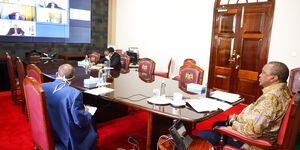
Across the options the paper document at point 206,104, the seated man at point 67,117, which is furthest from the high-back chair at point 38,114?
the paper document at point 206,104

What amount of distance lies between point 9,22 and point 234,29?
16.0 ft

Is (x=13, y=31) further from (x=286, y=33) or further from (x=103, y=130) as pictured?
(x=286, y=33)

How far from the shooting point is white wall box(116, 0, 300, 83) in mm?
3869

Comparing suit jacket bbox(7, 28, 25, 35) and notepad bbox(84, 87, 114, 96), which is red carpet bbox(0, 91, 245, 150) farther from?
suit jacket bbox(7, 28, 25, 35)

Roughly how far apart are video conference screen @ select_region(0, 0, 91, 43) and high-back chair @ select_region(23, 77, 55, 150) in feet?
13.3

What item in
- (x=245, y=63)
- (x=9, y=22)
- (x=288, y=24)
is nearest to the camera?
(x=288, y=24)

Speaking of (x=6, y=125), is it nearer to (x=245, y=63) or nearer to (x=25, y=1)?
(x=25, y=1)

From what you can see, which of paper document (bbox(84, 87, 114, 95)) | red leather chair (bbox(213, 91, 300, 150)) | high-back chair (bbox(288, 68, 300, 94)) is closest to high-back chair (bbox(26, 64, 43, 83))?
paper document (bbox(84, 87, 114, 95))

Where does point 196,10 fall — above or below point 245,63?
above

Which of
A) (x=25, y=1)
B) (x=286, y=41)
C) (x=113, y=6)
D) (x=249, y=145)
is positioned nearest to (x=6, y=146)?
(x=249, y=145)

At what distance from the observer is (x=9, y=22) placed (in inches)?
192

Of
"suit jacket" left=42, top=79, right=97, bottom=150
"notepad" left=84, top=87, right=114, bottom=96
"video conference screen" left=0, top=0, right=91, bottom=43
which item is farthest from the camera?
"video conference screen" left=0, top=0, right=91, bottom=43

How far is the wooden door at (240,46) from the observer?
4.14m

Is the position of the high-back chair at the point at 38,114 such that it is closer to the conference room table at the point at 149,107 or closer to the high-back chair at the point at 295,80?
the conference room table at the point at 149,107
